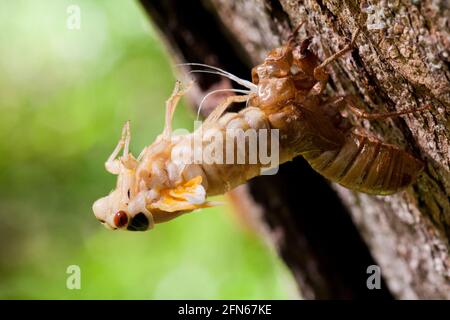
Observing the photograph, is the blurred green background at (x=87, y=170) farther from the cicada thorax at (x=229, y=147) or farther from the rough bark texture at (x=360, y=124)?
the cicada thorax at (x=229, y=147)

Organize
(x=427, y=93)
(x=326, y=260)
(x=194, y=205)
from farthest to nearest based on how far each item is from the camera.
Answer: (x=326, y=260)
(x=194, y=205)
(x=427, y=93)

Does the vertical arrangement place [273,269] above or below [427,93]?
above

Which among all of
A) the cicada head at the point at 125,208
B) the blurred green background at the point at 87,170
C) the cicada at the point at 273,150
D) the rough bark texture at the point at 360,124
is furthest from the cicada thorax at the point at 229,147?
the blurred green background at the point at 87,170

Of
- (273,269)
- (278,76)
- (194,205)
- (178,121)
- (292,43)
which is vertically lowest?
(194,205)

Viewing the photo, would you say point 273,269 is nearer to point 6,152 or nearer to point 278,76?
point 6,152

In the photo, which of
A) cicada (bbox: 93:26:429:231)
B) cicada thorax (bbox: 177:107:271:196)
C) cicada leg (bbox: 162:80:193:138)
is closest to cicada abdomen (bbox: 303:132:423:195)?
cicada (bbox: 93:26:429:231)
